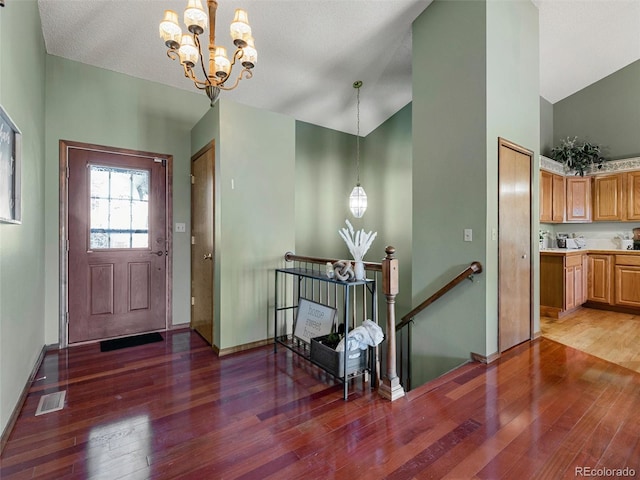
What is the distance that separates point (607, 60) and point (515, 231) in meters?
3.74

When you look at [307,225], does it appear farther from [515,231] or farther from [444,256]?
[515,231]

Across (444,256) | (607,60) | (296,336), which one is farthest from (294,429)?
(607,60)

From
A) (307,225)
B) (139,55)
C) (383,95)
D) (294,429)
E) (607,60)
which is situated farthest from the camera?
(307,225)

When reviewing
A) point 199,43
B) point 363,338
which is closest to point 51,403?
point 363,338

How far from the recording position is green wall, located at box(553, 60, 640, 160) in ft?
15.4

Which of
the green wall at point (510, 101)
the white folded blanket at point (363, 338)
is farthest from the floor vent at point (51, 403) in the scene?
the green wall at point (510, 101)

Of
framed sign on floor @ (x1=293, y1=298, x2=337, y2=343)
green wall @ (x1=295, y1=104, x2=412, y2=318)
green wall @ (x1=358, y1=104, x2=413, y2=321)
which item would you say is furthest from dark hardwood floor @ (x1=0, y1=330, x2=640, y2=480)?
green wall @ (x1=295, y1=104, x2=412, y2=318)

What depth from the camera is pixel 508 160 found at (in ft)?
9.71

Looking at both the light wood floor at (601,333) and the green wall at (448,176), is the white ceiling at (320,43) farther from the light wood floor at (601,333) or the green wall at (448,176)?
the light wood floor at (601,333)

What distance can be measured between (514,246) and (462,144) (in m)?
1.14

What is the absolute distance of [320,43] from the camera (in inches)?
137

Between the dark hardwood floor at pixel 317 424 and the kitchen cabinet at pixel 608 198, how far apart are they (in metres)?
3.19

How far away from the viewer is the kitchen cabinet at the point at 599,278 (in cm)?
455

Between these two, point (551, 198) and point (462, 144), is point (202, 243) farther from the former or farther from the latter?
point (551, 198)
